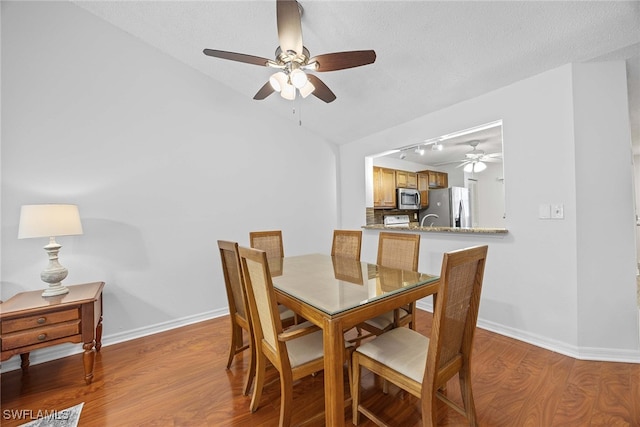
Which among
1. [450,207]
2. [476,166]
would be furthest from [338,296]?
[450,207]

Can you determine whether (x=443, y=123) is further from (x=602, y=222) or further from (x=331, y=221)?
(x=331, y=221)

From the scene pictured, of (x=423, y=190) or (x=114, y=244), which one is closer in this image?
(x=114, y=244)

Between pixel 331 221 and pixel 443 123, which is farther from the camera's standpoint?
pixel 331 221

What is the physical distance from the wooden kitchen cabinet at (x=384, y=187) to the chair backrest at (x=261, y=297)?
3.30 metres

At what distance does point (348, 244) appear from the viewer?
2629 millimetres

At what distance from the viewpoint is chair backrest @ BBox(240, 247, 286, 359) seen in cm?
125

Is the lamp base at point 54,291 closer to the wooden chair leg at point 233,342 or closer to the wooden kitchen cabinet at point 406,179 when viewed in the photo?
the wooden chair leg at point 233,342

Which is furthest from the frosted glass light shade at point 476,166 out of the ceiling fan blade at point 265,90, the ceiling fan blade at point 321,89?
the ceiling fan blade at point 265,90

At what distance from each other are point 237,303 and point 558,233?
8.63 feet

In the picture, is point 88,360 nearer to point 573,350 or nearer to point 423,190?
point 573,350

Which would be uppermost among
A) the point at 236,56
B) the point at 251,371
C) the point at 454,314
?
the point at 236,56

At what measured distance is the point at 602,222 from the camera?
193cm

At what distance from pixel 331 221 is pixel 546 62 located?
3014 mm

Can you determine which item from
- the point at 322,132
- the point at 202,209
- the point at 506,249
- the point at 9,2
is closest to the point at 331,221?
the point at 322,132
